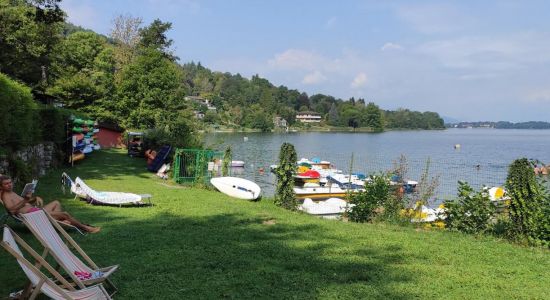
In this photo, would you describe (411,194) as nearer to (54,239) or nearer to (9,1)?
(54,239)

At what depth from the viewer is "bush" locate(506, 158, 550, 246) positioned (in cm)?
870

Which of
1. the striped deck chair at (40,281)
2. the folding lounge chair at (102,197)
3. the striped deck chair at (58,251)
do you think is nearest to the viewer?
the striped deck chair at (40,281)

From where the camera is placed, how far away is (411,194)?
36.3 feet

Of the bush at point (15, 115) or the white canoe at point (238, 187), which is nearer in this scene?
the bush at point (15, 115)

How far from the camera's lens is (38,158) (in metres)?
14.8

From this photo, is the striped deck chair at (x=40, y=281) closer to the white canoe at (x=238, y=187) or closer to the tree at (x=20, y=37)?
the white canoe at (x=238, y=187)

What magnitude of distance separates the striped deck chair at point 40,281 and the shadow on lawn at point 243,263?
0.65 metres

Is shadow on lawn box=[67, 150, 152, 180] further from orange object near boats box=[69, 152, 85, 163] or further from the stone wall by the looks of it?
the stone wall

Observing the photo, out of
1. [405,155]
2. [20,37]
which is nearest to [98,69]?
[20,37]

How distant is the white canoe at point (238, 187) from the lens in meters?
14.0

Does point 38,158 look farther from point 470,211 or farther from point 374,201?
point 470,211

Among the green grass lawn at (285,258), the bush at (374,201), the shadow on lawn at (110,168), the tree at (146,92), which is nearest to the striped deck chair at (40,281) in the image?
the green grass lawn at (285,258)

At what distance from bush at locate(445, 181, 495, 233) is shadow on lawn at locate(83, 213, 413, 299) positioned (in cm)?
256

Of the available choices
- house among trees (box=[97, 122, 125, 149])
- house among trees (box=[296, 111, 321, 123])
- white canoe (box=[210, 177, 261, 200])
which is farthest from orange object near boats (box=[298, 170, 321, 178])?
house among trees (box=[296, 111, 321, 123])
